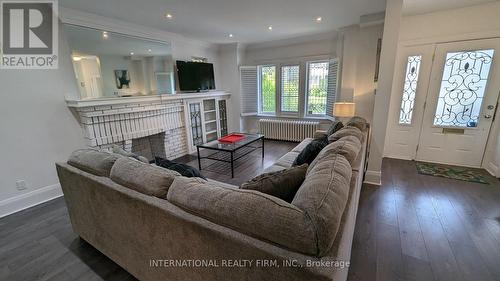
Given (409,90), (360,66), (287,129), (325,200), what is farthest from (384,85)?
(287,129)

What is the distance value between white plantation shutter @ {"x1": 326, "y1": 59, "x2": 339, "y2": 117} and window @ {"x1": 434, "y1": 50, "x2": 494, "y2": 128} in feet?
5.62

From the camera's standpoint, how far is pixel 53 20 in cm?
270

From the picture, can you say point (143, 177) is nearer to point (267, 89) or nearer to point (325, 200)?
point (325, 200)

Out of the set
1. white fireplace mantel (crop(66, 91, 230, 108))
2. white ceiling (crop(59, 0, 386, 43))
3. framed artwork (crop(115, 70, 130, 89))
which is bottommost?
white fireplace mantel (crop(66, 91, 230, 108))

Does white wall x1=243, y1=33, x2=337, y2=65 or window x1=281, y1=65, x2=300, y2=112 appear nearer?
white wall x1=243, y1=33, x2=337, y2=65

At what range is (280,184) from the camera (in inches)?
48.2

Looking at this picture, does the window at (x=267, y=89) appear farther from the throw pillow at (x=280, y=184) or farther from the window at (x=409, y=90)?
the throw pillow at (x=280, y=184)

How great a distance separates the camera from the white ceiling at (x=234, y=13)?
2750 millimetres

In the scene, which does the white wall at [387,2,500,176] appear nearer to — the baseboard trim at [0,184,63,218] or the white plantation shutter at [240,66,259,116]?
the white plantation shutter at [240,66,259,116]

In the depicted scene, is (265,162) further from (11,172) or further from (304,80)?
(11,172)

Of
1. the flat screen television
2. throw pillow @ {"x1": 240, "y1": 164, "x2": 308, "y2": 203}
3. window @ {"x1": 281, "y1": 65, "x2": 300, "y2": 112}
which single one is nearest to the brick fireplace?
the flat screen television

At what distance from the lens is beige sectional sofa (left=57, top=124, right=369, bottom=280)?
810 mm

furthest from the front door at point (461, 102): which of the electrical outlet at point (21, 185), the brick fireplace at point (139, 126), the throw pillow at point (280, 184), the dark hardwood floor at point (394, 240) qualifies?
the electrical outlet at point (21, 185)

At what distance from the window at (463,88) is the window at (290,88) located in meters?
2.77
